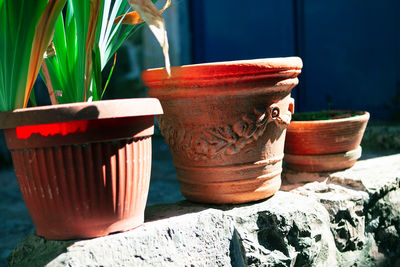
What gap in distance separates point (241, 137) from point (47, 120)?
604mm

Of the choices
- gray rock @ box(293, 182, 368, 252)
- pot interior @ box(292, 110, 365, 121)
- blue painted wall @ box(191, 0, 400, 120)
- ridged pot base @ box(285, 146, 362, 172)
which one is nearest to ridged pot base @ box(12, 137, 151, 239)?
gray rock @ box(293, 182, 368, 252)

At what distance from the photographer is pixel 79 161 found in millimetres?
1107

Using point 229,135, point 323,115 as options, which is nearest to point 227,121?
point 229,135

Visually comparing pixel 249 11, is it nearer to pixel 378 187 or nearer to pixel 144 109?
pixel 378 187

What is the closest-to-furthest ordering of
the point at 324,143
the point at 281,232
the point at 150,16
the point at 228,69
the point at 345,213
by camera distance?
the point at 150,16 → the point at 228,69 → the point at 281,232 → the point at 345,213 → the point at 324,143

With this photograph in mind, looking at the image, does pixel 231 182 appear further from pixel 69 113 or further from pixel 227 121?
pixel 69 113

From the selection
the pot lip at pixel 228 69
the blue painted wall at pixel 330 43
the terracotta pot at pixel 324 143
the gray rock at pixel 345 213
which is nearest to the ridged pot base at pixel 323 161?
the terracotta pot at pixel 324 143

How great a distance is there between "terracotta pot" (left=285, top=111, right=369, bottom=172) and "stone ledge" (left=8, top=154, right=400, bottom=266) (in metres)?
0.05

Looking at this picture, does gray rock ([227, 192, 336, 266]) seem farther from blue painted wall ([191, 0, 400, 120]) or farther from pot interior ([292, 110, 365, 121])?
blue painted wall ([191, 0, 400, 120])

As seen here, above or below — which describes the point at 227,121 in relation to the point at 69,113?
below

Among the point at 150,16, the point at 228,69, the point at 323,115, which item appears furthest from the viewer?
the point at 323,115

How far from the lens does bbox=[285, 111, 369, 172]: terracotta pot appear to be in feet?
5.87

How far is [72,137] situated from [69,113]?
0.07 m

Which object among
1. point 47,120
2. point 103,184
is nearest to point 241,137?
point 103,184
